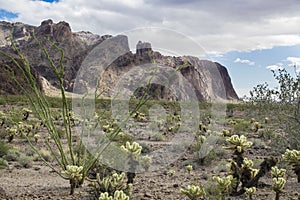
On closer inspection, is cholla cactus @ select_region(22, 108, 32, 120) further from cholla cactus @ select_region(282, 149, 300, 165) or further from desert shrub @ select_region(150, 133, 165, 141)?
cholla cactus @ select_region(282, 149, 300, 165)

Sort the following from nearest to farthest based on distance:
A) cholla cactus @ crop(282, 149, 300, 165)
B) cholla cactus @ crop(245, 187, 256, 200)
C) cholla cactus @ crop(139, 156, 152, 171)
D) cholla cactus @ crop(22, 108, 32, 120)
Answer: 1. cholla cactus @ crop(245, 187, 256, 200)
2. cholla cactus @ crop(282, 149, 300, 165)
3. cholla cactus @ crop(139, 156, 152, 171)
4. cholla cactus @ crop(22, 108, 32, 120)

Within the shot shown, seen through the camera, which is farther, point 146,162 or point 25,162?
point 25,162

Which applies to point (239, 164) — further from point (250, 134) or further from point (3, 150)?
point (250, 134)

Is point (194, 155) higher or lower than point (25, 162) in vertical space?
higher

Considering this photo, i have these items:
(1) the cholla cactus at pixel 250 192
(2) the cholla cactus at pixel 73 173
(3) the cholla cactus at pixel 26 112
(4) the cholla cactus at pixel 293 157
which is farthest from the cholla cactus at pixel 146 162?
(3) the cholla cactus at pixel 26 112

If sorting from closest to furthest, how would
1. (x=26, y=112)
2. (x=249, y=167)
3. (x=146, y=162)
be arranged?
(x=249, y=167) → (x=146, y=162) → (x=26, y=112)

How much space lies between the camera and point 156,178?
257 inches

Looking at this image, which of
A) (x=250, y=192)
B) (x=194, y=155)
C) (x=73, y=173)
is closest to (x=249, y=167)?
(x=250, y=192)

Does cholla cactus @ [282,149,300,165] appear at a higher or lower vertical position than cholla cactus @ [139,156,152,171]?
higher

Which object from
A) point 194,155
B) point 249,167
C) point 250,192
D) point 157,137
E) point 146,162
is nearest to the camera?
point 250,192

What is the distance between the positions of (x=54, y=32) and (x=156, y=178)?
111 m

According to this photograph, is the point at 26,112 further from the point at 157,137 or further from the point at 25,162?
the point at 25,162

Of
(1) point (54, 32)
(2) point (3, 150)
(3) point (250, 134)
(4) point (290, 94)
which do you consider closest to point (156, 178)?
(4) point (290, 94)

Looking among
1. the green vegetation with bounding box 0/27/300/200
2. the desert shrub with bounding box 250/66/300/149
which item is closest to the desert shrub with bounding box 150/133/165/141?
the green vegetation with bounding box 0/27/300/200
